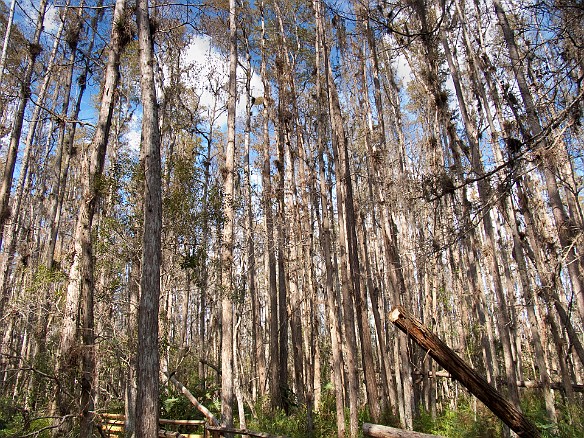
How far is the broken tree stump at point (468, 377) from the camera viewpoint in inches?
131

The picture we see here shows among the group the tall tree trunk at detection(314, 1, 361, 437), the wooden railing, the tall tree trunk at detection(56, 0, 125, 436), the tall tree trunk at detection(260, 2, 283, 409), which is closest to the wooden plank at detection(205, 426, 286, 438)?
the wooden railing

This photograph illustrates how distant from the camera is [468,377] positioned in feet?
11.0

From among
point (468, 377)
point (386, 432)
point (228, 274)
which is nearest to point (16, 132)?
point (228, 274)

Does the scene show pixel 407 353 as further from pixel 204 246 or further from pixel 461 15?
pixel 461 15

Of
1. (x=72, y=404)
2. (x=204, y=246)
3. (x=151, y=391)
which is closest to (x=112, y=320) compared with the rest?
(x=204, y=246)

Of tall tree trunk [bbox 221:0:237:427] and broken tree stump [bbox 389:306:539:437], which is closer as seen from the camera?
broken tree stump [bbox 389:306:539:437]

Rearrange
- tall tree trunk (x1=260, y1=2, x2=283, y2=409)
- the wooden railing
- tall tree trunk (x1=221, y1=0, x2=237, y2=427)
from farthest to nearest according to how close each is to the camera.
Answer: tall tree trunk (x1=260, y1=2, x2=283, y2=409)
tall tree trunk (x1=221, y1=0, x2=237, y2=427)
the wooden railing

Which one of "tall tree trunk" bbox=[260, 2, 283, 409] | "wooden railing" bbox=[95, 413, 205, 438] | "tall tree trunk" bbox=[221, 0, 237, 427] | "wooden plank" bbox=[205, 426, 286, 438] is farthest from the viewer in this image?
"tall tree trunk" bbox=[260, 2, 283, 409]

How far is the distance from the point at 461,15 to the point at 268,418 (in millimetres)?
11407

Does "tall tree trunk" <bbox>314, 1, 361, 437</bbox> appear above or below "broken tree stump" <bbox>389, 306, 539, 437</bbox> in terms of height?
above

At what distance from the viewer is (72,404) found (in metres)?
6.66

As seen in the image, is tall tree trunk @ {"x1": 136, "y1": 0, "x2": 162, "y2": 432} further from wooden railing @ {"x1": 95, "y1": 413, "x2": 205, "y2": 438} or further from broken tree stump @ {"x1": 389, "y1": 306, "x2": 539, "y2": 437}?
broken tree stump @ {"x1": 389, "y1": 306, "x2": 539, "y2": 437}

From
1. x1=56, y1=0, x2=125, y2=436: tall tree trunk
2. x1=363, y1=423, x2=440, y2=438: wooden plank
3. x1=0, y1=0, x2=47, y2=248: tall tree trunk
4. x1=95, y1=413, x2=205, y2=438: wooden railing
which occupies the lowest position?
x1=95, y1=413, x2=205, y2=438: wooden railing

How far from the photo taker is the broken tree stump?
332 cm
